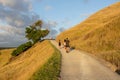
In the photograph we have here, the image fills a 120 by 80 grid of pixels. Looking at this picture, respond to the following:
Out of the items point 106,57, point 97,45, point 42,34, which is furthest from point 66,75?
point 42,34

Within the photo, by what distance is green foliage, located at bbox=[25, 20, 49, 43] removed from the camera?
354 feet

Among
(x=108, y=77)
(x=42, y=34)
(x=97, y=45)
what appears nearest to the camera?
(x=108, y=77)

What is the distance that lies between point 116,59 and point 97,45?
17162mm

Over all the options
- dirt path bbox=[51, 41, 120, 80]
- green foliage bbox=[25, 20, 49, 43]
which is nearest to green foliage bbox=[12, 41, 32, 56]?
green foliage bbox=[25, 20, 49, 43]

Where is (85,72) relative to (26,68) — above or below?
above

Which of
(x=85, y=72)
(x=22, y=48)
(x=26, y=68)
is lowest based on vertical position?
(x=26, y=68)

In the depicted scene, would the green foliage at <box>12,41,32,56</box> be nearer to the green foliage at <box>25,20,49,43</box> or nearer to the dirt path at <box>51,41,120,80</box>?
the green foliage at <box>25,20,49,43</box>

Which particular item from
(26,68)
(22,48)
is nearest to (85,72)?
(26,68)

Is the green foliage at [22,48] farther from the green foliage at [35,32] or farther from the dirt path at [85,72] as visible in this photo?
the dirt path at [85,72]

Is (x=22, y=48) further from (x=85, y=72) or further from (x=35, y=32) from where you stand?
(x=85, y=72)

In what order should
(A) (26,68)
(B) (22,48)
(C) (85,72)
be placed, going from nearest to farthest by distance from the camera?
(C) (85,72) → (A) (26,68) → (B) (22,48)

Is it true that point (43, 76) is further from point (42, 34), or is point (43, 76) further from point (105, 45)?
point (42, 34)

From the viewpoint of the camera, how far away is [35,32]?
11081 centimetres

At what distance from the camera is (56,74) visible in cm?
2359
